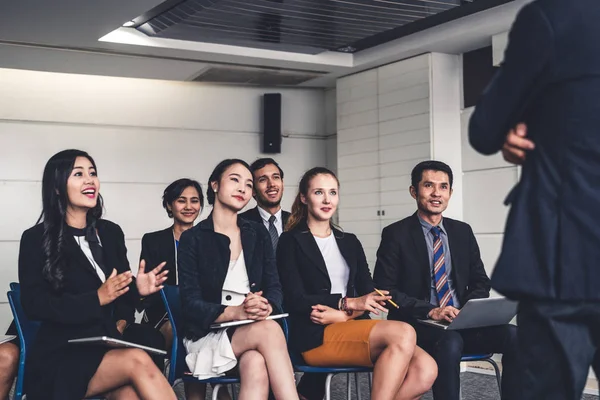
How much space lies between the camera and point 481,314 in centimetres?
368

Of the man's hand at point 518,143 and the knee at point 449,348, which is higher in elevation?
the man's hand at point 518,143

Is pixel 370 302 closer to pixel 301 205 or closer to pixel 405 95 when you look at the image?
pixel 301 205

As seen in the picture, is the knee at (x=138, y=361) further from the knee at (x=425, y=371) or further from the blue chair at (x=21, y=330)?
the knee at (x=425, y=371)

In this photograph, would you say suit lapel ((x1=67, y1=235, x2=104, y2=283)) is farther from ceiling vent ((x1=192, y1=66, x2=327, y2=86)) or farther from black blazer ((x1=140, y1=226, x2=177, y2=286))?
ceiling vent ((x1=192, y1=66, x2=327, y2=86))

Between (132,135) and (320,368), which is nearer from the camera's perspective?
(320,368)

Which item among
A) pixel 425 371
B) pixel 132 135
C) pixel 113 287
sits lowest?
pixel 425 371

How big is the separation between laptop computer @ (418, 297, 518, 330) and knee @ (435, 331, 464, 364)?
0.16ft

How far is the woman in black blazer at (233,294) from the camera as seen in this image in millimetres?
3346

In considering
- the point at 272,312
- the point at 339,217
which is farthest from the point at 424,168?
the point at 339,217

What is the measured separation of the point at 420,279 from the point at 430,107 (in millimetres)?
3480

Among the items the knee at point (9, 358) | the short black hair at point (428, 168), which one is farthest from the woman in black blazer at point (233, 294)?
the short black hair at point (428, 168)

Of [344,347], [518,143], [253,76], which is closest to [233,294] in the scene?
[344,347]

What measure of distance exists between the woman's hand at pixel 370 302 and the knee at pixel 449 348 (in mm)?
327

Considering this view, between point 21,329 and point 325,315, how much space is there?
4.39 ft
